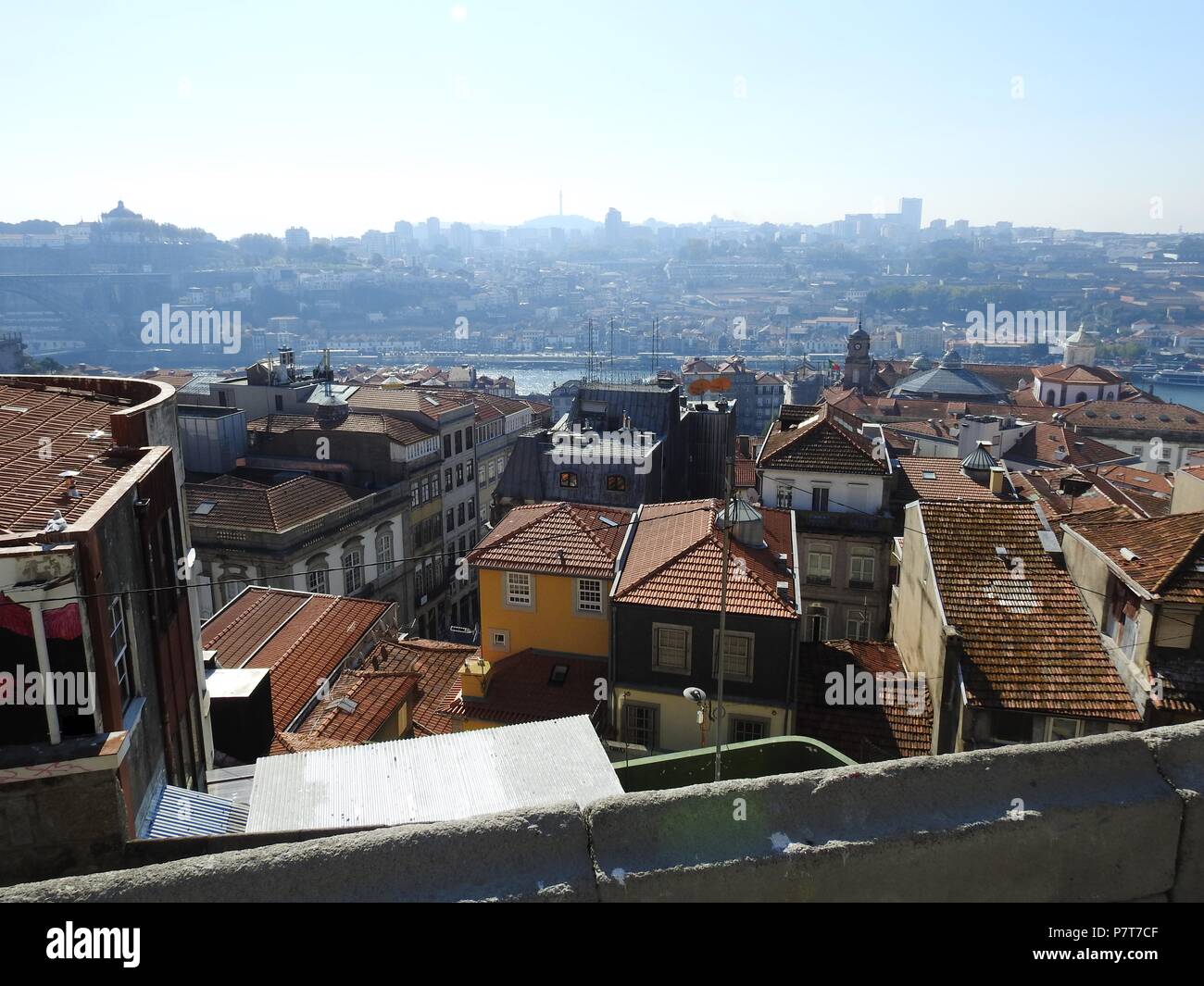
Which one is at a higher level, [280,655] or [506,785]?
[506,785]

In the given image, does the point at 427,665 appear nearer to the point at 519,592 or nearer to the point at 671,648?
the point at 519,592

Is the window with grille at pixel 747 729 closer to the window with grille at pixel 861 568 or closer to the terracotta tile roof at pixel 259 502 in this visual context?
the window with grille at pixel 861 568

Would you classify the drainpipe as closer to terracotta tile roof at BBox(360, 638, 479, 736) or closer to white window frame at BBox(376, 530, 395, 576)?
terracotta tile roof at BBox(360, 638, 479, 736)

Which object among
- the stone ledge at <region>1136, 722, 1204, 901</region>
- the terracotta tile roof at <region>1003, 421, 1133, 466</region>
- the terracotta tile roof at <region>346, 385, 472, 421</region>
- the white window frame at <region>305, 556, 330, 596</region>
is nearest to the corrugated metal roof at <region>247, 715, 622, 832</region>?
the stone ledge at <region>1136, 722, 1204, 901</region>

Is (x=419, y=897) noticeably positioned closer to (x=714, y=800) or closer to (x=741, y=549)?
(x=714, y=800)

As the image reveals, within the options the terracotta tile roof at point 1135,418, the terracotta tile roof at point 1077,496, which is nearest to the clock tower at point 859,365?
the terracotta tile roof at point 1135,418

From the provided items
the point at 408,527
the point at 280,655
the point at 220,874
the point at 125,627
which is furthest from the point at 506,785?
the point at 408,527
